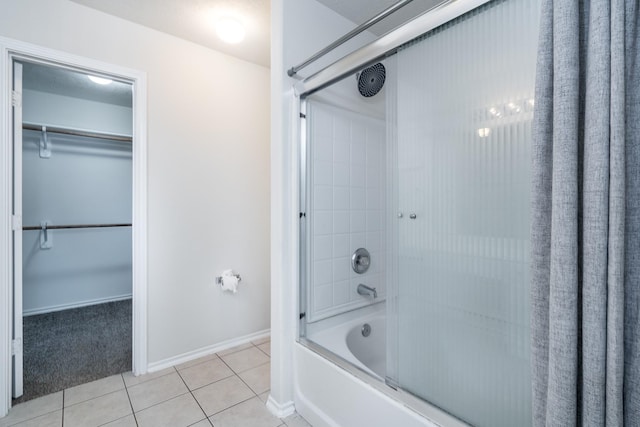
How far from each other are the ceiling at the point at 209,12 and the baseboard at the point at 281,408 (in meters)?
2.37

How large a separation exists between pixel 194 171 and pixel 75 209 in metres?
2.20

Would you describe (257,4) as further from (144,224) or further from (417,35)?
(144,224)

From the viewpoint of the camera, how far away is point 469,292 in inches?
40.3

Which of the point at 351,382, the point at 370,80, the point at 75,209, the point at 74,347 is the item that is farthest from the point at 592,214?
the point at 75,209

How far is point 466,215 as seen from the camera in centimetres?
102

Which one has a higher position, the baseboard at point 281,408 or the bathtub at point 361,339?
the bathtub at point 361,339

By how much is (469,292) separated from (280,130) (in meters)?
1.23

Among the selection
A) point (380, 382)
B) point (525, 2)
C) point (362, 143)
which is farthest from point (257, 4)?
point (380, 382)

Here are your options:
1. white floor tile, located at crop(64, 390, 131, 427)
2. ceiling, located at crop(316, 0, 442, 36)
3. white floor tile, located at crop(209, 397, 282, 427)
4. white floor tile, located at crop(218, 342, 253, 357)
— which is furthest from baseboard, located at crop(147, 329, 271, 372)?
ceiling, located at crop(316, 0, 442, 36)

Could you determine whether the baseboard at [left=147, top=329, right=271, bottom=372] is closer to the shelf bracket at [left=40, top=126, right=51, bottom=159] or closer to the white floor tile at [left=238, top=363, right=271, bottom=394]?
the white floor tile at [left=238, top=363, right=271, bottom=394]

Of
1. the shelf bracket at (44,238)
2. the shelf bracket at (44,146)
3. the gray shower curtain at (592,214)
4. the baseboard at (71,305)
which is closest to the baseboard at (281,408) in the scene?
the gray shower curtain at (592,214)

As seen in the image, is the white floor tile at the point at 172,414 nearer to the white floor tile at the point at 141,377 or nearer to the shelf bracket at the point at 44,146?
the white floor tile at the point at 141,377

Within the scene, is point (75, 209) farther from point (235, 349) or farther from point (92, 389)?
point (235, 349)

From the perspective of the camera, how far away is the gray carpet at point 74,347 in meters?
2.02
